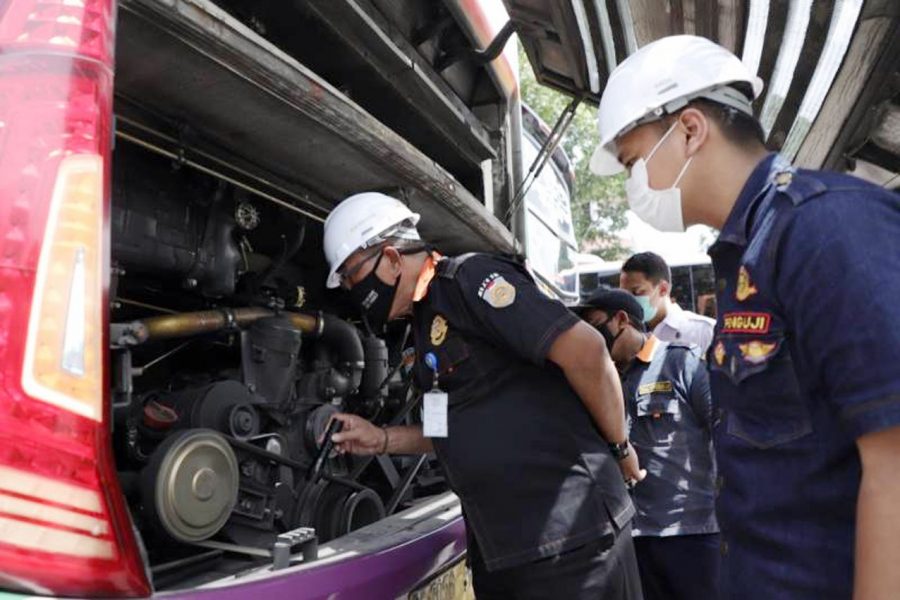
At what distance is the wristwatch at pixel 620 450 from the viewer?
6.91 feet

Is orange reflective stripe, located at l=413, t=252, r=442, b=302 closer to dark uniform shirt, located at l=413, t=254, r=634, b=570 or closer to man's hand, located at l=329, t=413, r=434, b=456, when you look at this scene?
dark uniform shirt, located at l=413, t=254, r=634, b=570

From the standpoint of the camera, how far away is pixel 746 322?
3.55ft

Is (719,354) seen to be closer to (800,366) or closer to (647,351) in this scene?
(800,366)

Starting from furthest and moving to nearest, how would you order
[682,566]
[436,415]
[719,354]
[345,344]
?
[682,566]
[345,344]
[436,415]
[719,354]

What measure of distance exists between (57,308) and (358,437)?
1.23m

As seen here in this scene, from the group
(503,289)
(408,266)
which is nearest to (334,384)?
(408,266)

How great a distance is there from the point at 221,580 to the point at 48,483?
17.5 inches

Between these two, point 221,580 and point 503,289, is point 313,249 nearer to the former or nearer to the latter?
point 503,289

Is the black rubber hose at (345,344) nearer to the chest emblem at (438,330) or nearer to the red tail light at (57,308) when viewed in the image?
the chest emblem at (438,330)

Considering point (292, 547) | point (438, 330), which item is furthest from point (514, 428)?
point (292, 547)

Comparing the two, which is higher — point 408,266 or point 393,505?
point 408,266

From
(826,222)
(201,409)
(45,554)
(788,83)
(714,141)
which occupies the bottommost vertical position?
(45,554)

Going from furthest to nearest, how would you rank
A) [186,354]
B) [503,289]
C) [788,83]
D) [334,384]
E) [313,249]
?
Result: [788,83], [313,249], [334,384], [186,354], [503,289]

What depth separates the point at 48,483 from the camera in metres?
0.96
